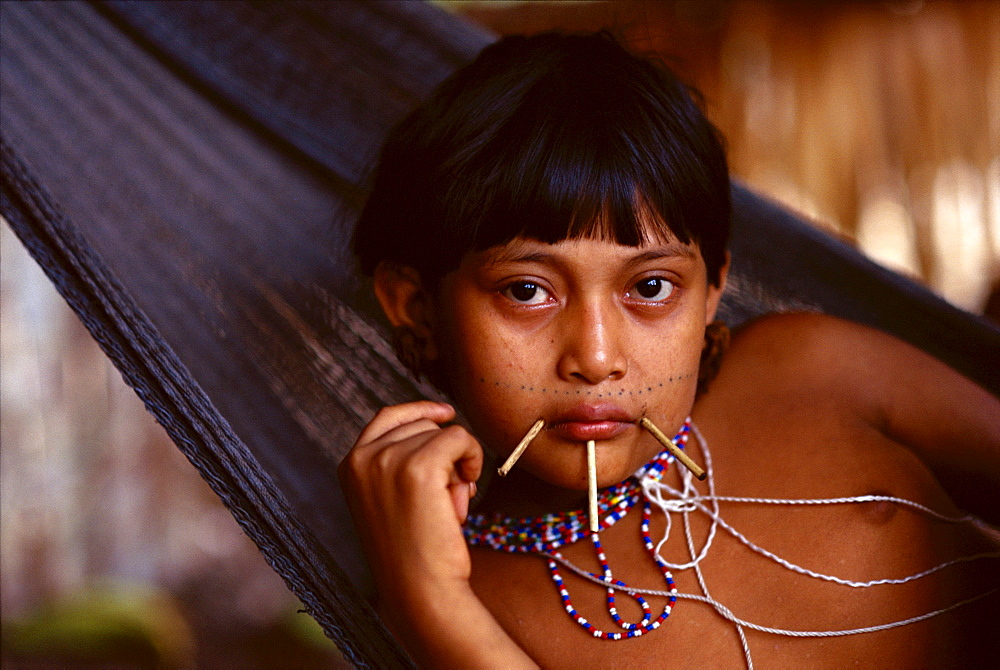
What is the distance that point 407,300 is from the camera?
0.96 metres

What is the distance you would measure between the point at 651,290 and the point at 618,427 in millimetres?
136

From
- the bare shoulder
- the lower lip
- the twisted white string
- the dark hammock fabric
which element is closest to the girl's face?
the lower lip

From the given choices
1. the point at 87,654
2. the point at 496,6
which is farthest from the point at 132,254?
the point at 496,6

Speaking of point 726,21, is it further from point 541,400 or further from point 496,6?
point 541,400

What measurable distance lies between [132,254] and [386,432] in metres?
0.48

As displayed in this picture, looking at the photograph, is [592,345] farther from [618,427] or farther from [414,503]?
[414,503]

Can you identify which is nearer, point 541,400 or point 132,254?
point 541,400

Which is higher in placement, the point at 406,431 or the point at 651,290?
the point at 651,290

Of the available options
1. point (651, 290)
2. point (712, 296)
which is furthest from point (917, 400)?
point (651, 290)

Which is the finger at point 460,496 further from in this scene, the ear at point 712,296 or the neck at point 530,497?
the ear at point 712,296

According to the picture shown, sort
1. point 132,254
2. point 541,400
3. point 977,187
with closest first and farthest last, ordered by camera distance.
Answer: point 541,400 → point 132,254 → point 977,187

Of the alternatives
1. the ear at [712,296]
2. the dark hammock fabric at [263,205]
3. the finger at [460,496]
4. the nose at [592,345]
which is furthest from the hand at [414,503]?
the ear at [712,296]

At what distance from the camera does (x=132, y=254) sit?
1083 millimetres

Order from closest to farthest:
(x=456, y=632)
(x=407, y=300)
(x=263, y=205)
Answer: (x=456, y=632) < (x=407, y=300) < (x=263, y=205)
